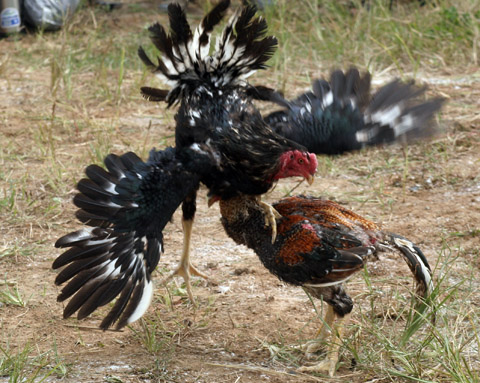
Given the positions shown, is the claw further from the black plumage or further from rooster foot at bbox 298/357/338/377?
the black plumage

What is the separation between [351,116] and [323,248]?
109 centimetres

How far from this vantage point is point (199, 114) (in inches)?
162

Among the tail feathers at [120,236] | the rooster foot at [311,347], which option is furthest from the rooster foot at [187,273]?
the rooster foot at [311,347]

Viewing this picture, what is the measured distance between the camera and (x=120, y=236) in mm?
3314

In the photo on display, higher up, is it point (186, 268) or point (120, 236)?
point (120, 236)

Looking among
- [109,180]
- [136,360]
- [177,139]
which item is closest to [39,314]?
[136,360]

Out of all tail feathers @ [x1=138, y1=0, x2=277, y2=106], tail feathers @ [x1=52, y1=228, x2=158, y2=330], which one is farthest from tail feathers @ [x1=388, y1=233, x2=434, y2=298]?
tail feathers @ [x1=138, y1=0, x2=277, y2=106]

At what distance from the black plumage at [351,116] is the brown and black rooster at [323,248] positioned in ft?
1.66

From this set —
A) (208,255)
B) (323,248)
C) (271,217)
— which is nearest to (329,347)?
(323,248)

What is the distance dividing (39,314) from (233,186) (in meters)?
1.25

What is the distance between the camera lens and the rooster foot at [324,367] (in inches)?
133

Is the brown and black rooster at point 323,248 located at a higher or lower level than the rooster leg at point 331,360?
higher

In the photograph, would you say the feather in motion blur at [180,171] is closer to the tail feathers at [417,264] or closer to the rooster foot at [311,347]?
the tail feathers at [417,264]

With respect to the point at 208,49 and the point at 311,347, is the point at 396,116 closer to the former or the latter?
the point at 208,49
